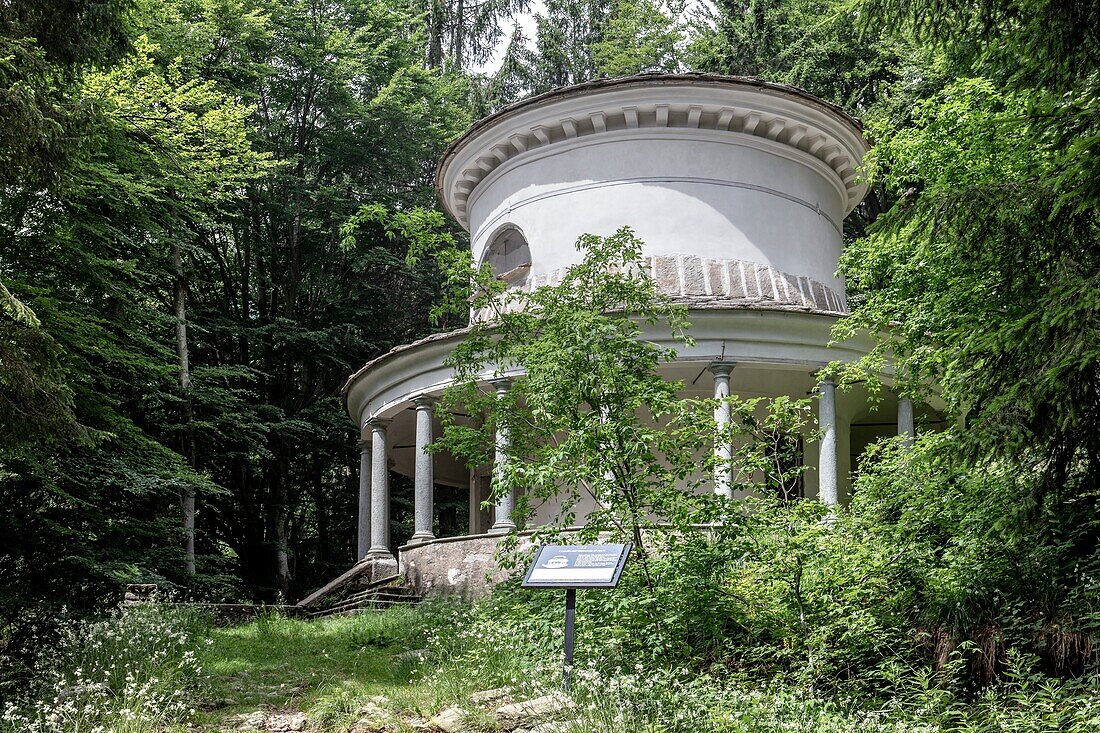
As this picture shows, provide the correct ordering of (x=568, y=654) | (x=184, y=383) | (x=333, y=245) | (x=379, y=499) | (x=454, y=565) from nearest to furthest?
1. (x=568, y=654)
2. (x=454, y=565)
3. (x=379, y=499)
4. (x=184, y=383)
5. (x=333, y=245)

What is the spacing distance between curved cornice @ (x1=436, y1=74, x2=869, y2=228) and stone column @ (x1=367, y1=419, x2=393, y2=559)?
569 centimetres

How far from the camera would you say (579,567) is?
7.59 m

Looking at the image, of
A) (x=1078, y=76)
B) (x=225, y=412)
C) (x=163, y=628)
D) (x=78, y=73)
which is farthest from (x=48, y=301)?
(x=1078, y=76)

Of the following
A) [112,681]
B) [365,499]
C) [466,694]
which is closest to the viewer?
[466,694]

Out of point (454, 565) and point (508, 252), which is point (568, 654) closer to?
point (454, 565)

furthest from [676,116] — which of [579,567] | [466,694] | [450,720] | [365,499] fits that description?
[450,720]

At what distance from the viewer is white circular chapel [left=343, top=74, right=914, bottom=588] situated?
17078mm

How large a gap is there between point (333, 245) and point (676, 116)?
13492 millimetres

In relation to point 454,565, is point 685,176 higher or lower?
higher

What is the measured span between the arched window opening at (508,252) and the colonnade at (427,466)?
3.36 m

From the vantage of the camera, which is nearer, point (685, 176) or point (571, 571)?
point (571, 571)

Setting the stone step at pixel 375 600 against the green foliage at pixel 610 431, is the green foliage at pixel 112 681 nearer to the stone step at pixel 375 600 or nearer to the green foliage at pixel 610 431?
the green foliage at pixel 610 431

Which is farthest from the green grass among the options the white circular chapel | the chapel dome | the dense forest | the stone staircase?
the chapel dome

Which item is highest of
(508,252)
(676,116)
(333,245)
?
(333,245)
